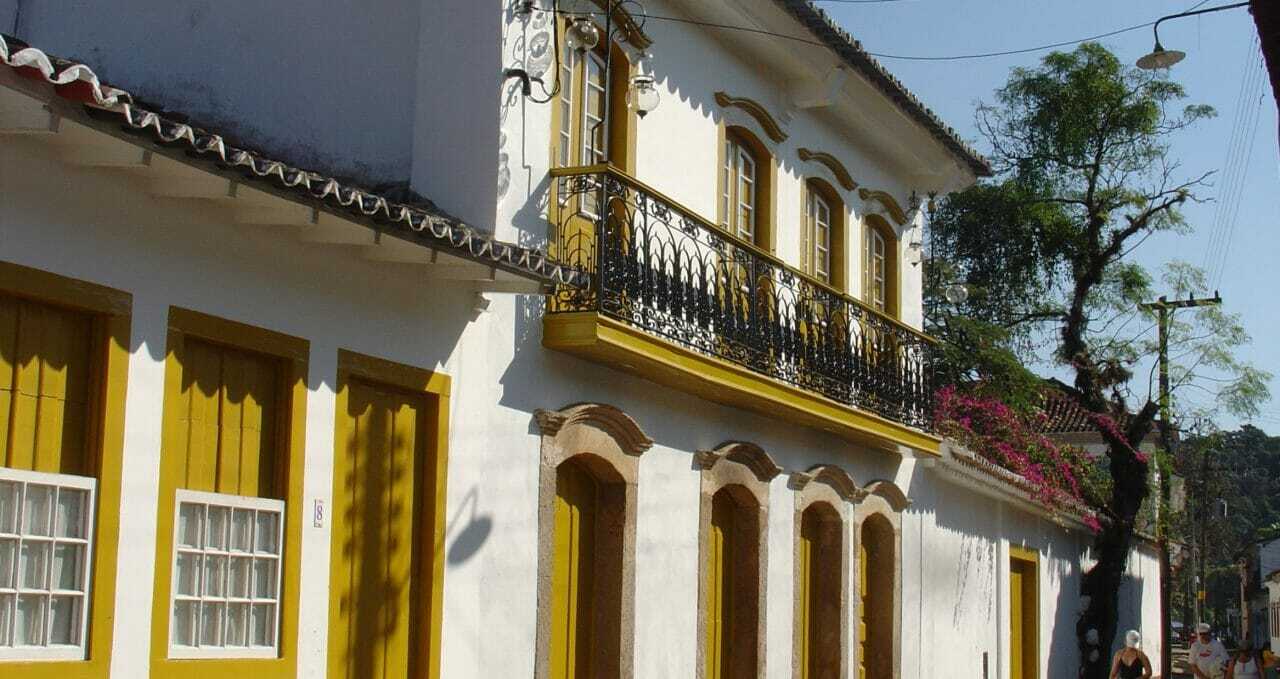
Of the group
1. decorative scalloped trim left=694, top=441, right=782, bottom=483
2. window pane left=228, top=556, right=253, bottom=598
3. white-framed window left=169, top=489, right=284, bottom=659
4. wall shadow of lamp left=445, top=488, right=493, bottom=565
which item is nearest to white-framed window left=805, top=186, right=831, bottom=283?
decorative scalloped trim left=694, top=441, right=782, bottom=483

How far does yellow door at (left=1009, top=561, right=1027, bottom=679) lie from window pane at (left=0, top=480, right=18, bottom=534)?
17.3 metres

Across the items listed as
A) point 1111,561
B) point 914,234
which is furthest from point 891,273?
point 1111,561

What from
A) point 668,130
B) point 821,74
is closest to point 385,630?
point 668,130

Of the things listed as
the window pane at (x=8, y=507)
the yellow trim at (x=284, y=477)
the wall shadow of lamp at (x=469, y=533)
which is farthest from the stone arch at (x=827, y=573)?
the window pane at (x=8, y=507)

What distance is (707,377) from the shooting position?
42.4 feet

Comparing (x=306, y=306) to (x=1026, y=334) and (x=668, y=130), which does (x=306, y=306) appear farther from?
(x=1026, y=334)

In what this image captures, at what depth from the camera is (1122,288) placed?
24062 millimetres

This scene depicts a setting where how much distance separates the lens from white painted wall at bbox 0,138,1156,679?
799 cm

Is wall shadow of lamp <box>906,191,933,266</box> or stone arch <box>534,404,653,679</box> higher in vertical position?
wall shadow of lamp <box>906,191,933,266</box>

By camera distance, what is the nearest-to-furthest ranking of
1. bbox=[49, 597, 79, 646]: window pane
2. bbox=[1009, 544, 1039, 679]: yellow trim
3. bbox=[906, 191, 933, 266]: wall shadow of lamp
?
1. bbox=[49, 597, 79, 646]: window pane
2. bbox=[906, 191, 933, 266]: wall shadow of lamp
3. bbox=[1009, 544, 1039, 679]: yellow trim

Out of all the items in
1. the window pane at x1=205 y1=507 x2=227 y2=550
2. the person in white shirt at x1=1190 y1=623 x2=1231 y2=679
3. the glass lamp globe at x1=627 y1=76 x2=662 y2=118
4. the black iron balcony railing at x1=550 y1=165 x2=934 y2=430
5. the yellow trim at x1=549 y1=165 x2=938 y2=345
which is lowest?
the person in white shirt at x1=1190 y1=623 x2=1231 y2=679

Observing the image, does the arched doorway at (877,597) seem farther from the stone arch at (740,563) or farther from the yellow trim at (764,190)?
the yellow trim at (764,190)

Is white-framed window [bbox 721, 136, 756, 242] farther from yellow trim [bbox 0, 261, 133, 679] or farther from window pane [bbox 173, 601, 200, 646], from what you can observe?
yellow trim [bbox 0, 261, 133, 679]

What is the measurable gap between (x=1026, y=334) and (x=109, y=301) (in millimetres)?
18851
